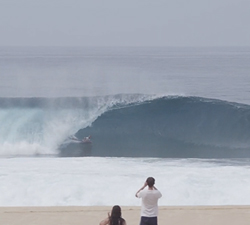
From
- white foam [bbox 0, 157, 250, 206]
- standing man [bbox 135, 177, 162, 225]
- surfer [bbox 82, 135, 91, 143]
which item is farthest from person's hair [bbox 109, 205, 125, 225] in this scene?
surfer [bbox 82, 135, 91, 143]

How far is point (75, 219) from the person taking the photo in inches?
302

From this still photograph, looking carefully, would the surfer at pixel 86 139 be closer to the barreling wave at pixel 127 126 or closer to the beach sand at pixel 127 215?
the barreling wave at pixel 127 126

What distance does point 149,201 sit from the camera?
6.10 meters

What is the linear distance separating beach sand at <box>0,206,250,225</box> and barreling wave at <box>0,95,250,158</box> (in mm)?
9101

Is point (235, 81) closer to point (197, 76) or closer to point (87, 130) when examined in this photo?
point (197, 76)

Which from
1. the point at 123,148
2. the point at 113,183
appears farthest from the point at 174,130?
the point at 113,183

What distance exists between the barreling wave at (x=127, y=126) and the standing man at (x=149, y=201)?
1118 cm

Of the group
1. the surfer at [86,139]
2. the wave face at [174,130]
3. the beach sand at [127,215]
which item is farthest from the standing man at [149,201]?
the surfer at [86,139]

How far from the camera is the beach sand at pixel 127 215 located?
24.9 ft

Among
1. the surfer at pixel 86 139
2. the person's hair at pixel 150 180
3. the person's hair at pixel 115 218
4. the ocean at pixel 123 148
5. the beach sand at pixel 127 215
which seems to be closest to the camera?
the person's hair at pixel 115 218

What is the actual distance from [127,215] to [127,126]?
1311 centimetres

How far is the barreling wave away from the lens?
59.8 feet

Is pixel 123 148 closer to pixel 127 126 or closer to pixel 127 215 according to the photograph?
pixel 127 126

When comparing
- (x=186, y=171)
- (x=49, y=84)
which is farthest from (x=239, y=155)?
(x=49, y=84)
